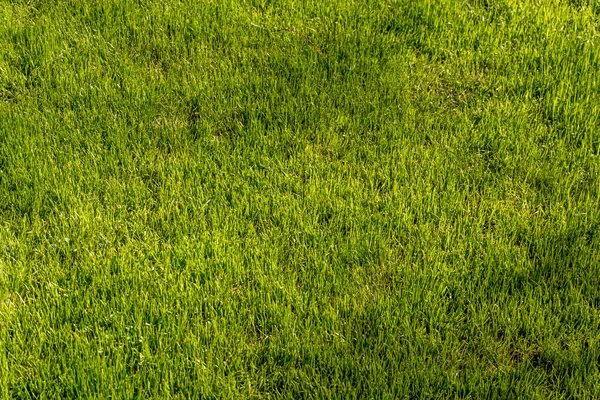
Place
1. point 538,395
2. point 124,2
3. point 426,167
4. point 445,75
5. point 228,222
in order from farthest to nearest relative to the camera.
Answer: point 124,2 → point 445,75 → point 426,167 → point 228,222 → point 538,395

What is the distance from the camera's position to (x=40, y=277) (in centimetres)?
319

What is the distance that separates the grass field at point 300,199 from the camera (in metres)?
2.91

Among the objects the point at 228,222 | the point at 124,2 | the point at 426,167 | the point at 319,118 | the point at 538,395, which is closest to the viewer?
the point at 538,395

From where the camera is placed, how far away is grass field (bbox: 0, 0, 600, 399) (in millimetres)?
2914

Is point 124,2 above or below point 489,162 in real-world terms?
above

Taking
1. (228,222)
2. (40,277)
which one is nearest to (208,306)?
(228,222)

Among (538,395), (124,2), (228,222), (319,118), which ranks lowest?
(538,395)

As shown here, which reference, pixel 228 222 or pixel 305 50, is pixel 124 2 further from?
pixel 228 222

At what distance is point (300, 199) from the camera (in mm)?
3598

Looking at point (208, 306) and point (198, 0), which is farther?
point (198, 0)

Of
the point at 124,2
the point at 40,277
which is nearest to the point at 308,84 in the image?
the point at 124,2

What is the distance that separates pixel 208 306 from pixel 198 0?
2433 mm

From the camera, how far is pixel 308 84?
13.9 ft

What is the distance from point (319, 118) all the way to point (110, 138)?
44.1 inches
